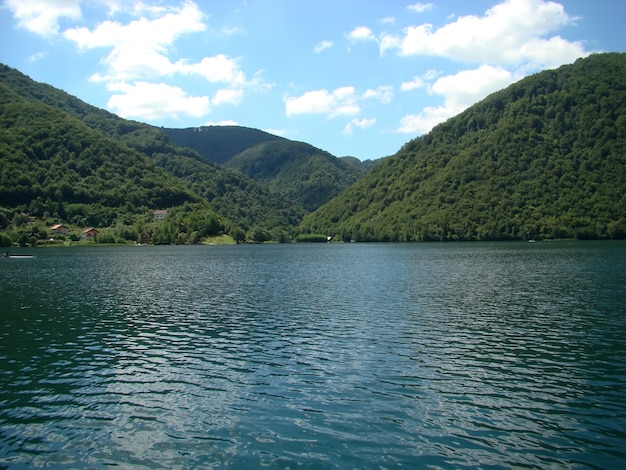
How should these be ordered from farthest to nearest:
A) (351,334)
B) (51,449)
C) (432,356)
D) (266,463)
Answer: (351,334) → (432,356) → (51,449) → (266,463)

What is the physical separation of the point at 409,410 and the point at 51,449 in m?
15.0

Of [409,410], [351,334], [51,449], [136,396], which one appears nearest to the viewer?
[51,449]

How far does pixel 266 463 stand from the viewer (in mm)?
17297

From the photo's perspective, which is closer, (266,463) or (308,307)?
(266,463)

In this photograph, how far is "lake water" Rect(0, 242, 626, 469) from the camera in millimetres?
18250

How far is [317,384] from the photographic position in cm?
2595

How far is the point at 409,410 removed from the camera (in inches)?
866

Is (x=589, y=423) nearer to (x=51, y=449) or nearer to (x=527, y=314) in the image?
(x=51, y=449)

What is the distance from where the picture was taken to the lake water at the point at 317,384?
59.9ft

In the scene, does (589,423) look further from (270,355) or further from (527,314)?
(527,314)

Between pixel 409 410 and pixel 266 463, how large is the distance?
7713mm

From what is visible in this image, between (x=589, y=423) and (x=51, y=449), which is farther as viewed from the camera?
(x=589, y=423)

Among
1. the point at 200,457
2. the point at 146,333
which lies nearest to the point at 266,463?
the point at 200,457

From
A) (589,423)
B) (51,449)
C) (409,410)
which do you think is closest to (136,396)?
(51,449)
